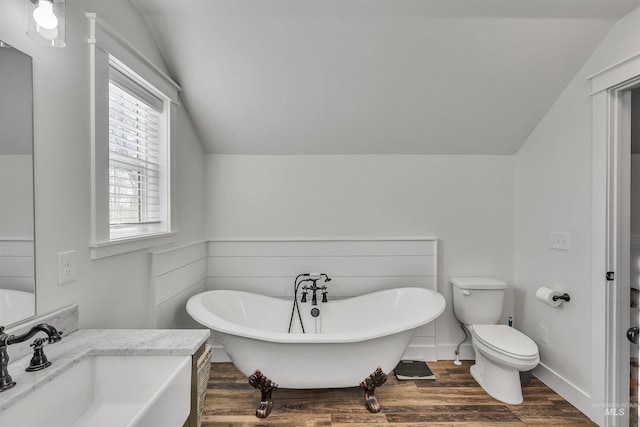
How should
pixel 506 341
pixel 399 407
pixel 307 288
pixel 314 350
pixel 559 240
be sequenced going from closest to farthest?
pixel 314 350, pixel 399 407, pixel 506 341, pixel 559 240, pixel 307 288

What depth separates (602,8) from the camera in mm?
1896

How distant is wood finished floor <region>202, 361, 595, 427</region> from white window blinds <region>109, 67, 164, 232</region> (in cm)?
136

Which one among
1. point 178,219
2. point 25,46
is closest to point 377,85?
point 178,219

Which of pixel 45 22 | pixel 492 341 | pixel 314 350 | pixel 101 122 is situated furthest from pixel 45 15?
pixel 492 341

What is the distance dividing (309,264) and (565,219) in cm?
204

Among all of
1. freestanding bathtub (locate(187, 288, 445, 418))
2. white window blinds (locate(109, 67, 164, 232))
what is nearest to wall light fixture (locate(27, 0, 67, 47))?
white window blinds (locate(109, 67, 164, 232))

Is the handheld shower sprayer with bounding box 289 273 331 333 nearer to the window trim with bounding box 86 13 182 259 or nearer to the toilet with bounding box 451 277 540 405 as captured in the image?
the toilet with bounding box 451 277 540 405

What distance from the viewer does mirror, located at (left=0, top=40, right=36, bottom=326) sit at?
104cm

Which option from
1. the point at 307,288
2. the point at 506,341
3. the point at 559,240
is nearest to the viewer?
the point at 506,341

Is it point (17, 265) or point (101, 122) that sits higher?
point (101, 122)

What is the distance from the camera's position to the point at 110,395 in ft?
3.70

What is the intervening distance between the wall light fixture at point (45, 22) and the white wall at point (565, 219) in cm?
285

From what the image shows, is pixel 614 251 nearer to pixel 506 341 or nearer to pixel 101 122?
pixel 506 341

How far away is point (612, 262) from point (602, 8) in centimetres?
155
